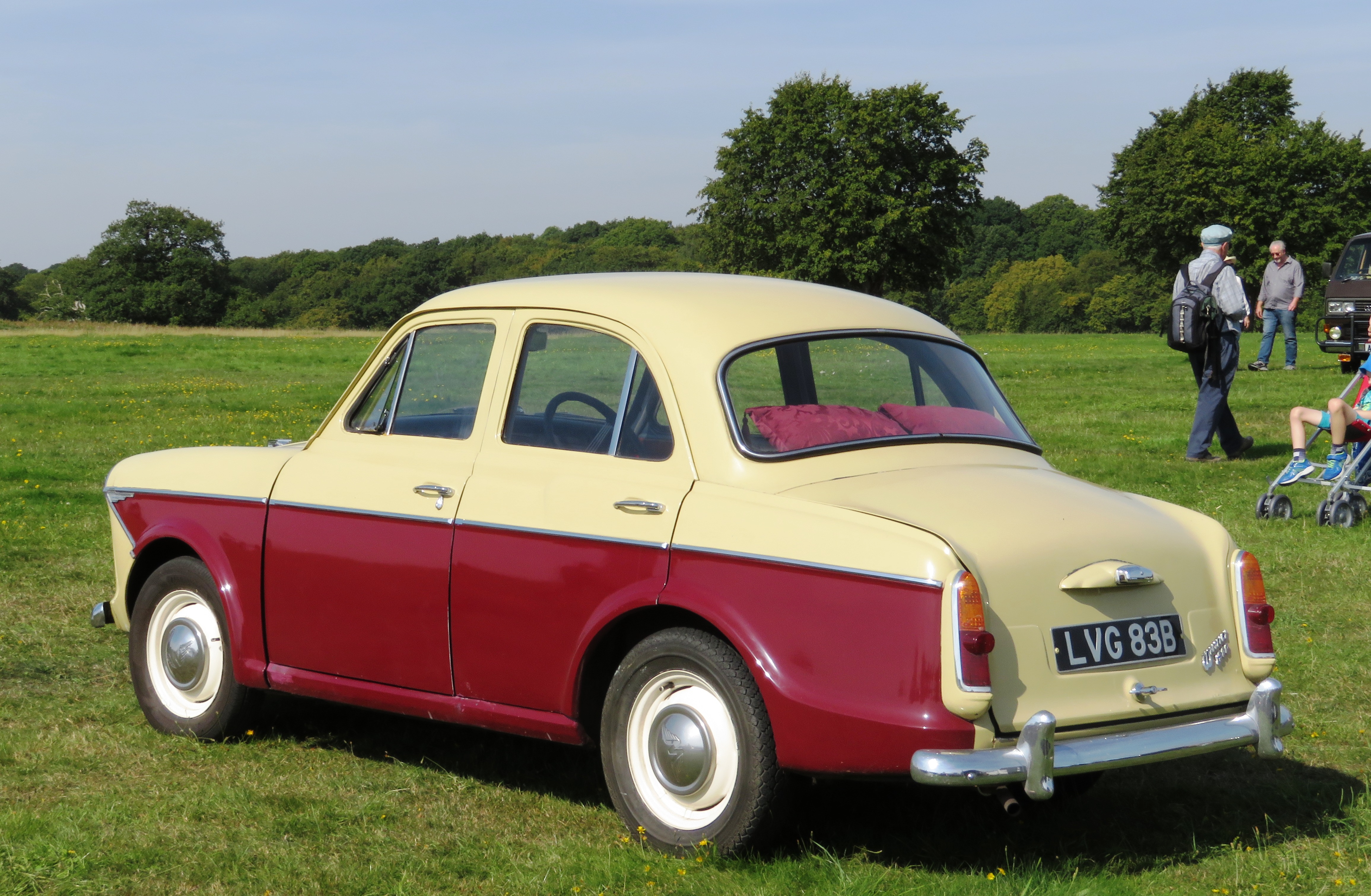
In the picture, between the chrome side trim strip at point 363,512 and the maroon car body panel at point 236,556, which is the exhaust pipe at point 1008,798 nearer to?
the chrome side trim strip at point 363,512

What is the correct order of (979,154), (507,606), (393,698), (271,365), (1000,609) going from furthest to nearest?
(979,154) → (271,365) → (393,698) → (507,606) → (1000,609)

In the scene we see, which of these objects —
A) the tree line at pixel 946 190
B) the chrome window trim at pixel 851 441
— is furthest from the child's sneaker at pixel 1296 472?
the tree line at pixel 946 190

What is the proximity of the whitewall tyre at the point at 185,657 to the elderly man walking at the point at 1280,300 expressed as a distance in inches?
824

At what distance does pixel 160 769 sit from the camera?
5574mm

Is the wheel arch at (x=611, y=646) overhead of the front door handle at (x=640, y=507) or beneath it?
beneath

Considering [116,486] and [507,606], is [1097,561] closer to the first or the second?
[507,606]

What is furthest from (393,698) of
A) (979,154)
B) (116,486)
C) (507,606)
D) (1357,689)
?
(979,154)

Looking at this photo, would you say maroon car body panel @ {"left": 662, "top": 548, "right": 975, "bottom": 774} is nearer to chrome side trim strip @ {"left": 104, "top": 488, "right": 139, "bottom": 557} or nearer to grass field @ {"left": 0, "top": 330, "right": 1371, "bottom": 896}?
grass field @ {"left": 0, "top": 330, "right": 1371, "bottom": 896}

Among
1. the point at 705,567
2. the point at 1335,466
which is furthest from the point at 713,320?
the point at 1335,466

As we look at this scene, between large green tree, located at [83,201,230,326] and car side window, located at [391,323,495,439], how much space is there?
98.8 m

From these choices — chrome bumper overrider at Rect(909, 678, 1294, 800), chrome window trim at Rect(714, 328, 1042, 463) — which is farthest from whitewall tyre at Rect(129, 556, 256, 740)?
chrome bumper overrider at Rect(909, 678, 1294, 800)

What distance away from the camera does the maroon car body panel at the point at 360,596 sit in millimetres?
5066

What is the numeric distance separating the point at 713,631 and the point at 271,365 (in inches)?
1276

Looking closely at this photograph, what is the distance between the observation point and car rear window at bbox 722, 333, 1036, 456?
4750mm
